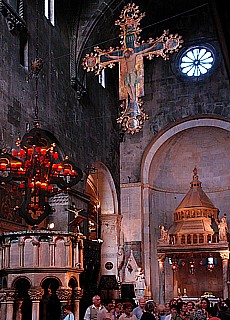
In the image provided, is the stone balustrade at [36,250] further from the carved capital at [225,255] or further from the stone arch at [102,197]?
the stone arch at [102,197]

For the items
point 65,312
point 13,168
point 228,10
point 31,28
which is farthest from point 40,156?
point 228,10

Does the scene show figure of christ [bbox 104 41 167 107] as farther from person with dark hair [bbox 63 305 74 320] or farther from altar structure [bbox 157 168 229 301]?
altar structure [bbox 157 168 229 301]

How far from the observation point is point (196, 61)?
71.3 feet

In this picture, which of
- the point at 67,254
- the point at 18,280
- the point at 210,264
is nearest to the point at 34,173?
the point at 67,254

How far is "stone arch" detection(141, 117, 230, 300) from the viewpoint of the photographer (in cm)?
2094

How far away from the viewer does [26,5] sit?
48.5 feet

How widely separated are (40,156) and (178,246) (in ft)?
34.5

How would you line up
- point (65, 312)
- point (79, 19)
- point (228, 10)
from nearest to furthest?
point (228, 10) → point (65, 312) → point (79, 19)

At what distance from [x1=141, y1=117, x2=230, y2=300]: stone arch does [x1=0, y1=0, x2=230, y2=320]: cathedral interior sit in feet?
0.16

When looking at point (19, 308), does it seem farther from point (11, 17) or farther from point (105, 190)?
point (105, 190)

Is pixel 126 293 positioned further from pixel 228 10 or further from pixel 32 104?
pixel 228 10

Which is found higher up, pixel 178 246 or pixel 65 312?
pixel 178 246

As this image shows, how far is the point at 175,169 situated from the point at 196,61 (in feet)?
15.3

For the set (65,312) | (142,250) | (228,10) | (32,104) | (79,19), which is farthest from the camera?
(142,250)
